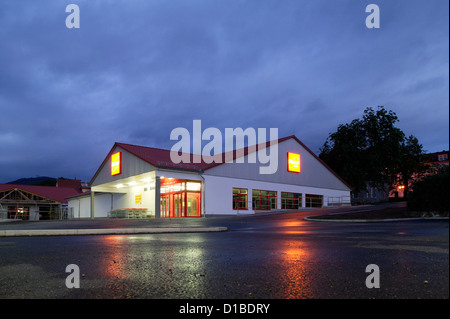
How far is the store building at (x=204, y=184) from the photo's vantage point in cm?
3484

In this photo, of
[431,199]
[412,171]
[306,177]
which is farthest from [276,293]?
[412,171]

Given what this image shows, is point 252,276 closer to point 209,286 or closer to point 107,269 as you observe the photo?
point 209,286

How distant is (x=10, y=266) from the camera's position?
5781mm

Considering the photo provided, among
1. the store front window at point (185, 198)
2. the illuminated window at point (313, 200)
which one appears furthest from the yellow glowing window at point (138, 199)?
the illuminated window at point (313, 200)

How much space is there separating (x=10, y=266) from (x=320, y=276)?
5037 mm

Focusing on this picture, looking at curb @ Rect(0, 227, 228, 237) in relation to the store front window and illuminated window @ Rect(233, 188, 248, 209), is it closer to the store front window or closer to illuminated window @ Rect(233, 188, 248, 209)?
the store front window

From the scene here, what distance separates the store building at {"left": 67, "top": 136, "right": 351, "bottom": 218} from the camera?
34.8 m

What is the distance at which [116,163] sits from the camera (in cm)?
3984

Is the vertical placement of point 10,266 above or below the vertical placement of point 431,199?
below

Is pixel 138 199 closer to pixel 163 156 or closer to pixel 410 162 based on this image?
pixel 163 156

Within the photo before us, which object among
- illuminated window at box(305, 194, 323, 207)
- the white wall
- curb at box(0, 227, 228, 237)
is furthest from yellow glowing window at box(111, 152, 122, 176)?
curb at box(0, 227, 228, 237)

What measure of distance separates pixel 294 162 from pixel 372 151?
18164 millimetres
